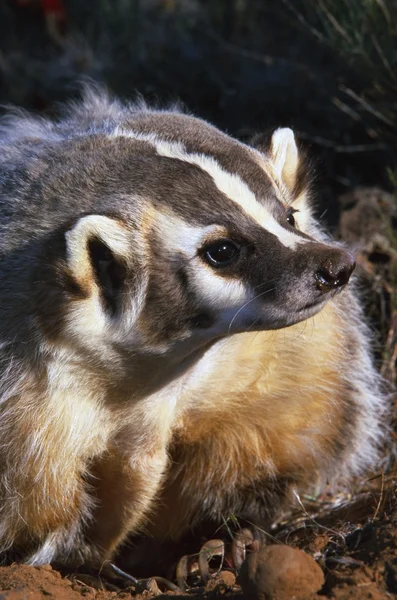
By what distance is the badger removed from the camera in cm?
221

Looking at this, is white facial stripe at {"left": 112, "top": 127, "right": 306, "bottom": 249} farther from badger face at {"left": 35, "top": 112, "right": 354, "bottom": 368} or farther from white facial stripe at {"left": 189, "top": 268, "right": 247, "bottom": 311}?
white facial stripe at {"left": 189, "top": 268, "right": 247, "bottom": 311}

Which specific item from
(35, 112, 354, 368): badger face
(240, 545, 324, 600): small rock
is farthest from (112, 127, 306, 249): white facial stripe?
(240, 545, 324, 600): small rock

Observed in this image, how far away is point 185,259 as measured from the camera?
2.22 meters

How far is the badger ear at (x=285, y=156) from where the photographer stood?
2.63 m

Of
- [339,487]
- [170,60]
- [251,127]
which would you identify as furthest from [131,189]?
[170,60]

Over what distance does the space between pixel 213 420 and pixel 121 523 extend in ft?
1.37

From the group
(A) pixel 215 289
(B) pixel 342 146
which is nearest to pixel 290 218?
(A) pixel 215 289

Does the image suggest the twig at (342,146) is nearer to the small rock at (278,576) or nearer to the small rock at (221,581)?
the small rock at (221,581)

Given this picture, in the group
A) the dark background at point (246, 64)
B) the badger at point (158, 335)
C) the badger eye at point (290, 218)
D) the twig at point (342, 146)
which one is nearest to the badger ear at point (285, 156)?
the badger at point (158, 335)

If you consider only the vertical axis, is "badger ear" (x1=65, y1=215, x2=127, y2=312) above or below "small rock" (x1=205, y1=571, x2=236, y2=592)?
above

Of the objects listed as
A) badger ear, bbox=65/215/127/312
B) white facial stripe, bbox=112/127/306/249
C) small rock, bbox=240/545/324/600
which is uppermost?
white facial stripe, bbox=112/127/306/249

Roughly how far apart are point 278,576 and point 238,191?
878mm

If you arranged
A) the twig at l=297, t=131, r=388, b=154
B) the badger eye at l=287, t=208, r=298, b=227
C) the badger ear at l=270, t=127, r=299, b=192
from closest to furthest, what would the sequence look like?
the badger eye at l=287, t=208, r=298, b=227
the badger ear at l=270, t=127, r=299, b=192
the twig at l=297, t=131, r=388, b=154

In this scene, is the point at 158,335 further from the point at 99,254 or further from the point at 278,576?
the point at 278,576
